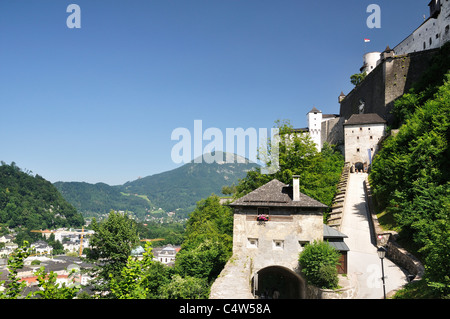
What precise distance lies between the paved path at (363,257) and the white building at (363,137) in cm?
1781

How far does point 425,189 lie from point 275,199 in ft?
36.8

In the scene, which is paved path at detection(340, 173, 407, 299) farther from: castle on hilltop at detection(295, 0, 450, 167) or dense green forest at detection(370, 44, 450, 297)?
castle on hilltop at detection(295, 0, 450, 167)

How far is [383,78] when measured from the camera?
59969 mm

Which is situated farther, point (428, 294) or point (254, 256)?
point (254, 256)

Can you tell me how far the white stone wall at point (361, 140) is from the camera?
5911 cm

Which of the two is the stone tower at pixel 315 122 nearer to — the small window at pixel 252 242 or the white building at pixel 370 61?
the white building at pixel 370 61

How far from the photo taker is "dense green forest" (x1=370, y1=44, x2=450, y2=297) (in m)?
14.1

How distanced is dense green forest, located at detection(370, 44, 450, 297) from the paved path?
2.04 m

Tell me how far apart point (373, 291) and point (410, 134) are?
64.2 feet

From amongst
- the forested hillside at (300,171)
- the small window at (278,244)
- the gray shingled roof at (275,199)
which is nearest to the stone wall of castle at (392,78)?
the forested hillside at (300,171)

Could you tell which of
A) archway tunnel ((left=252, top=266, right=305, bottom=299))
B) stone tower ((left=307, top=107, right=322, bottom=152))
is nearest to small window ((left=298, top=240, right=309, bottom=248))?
archway tunnel ((left=252, top=266, right=305, bottom=299))
